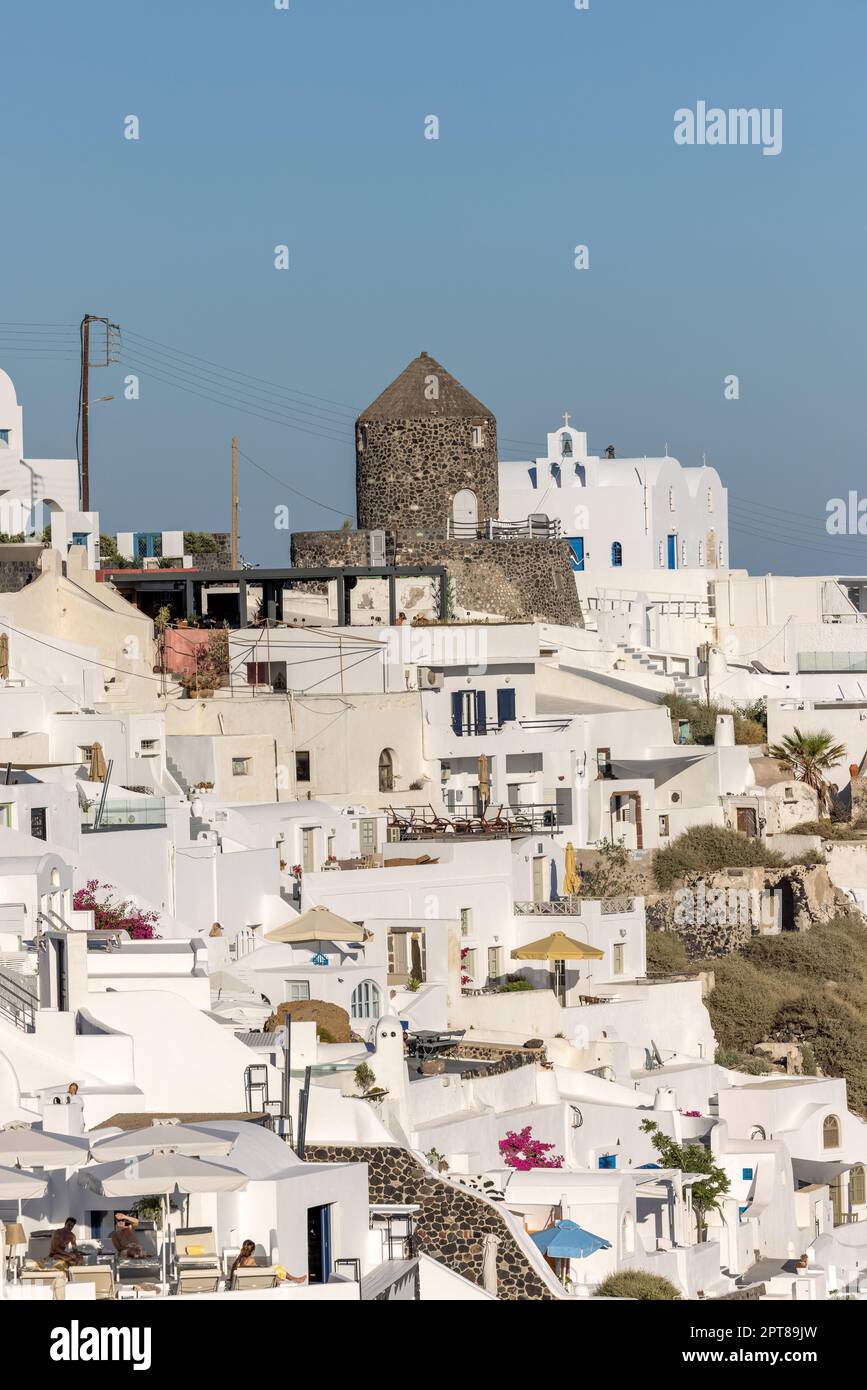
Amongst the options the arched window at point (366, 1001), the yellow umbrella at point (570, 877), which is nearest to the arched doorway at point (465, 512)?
the yellow umbrella at point (570, 877)

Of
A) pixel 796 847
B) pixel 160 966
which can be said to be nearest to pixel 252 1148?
pixel 160 966

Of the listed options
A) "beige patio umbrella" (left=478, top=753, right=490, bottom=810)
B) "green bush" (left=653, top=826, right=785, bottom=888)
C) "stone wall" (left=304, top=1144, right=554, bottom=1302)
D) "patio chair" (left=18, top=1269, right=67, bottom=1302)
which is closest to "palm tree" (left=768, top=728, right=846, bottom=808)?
"green bush" (left=653, top=826, right=785, bottom=888)

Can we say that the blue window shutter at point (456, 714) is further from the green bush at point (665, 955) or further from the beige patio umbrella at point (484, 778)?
the green bush at point (665, 955)

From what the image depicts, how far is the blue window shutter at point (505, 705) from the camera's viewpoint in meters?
36.3

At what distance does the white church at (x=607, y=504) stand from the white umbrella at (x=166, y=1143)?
33882 millimetres

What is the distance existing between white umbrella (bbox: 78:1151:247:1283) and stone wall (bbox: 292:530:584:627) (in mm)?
30071

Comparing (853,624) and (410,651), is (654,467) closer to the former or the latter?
(853,624)

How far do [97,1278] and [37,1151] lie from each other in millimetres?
1930

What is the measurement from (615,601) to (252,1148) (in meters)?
31.9

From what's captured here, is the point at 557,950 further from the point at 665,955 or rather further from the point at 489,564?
the point at 489,564

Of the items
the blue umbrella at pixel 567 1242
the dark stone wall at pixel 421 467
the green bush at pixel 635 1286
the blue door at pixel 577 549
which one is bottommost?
the green bush at pixel 635 1286

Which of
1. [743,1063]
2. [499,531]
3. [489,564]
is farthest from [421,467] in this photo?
[743,1063]

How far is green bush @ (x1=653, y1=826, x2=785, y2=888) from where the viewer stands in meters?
35.0

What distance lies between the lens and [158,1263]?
1343cm
